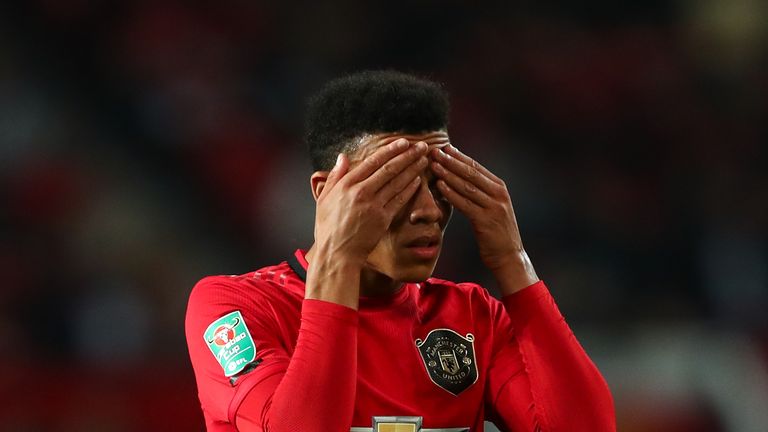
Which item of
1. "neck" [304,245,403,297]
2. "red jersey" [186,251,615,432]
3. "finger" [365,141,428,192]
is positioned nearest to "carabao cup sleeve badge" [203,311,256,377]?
"red jersey" [186,251,615,432]

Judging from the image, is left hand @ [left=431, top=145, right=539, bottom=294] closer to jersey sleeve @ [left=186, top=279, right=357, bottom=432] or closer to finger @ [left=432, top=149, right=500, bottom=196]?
finger @ [left=432, top=149, right=500, bottom=196]

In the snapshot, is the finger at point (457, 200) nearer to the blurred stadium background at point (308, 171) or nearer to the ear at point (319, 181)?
the ear at point (319, 181)

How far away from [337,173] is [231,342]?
1.27 ft

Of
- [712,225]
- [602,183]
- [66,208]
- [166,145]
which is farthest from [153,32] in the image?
[712,225]

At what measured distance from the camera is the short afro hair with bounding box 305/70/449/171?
A: 1.82 metres

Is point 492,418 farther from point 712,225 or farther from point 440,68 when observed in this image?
point 440,68

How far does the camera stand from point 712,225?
4578 mm

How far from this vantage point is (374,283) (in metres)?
1.95

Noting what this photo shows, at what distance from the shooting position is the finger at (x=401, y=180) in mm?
1689

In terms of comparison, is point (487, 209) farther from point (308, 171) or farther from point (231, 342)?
point (308, 171)

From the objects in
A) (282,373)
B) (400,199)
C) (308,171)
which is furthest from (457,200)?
(308,171)

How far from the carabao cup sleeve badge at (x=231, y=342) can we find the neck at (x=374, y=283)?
267 mm

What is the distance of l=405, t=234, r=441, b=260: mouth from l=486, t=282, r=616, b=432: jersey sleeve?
197 mm

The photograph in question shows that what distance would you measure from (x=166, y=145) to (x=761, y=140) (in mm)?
3294
